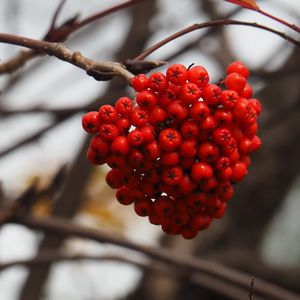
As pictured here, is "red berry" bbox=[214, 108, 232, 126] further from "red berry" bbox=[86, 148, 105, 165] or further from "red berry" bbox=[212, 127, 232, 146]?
"red berry" bbox=[86, 148, 105, 165]

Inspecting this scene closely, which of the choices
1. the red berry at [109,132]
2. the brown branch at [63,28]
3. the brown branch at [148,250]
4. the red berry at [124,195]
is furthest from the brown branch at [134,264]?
the red berry at [109,132]

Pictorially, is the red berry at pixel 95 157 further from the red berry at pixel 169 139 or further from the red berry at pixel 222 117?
the red berry at pixel 222 117

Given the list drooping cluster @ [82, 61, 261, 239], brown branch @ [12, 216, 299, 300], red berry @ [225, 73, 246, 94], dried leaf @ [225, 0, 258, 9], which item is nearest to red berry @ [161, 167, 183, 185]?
drooping cluster @ [82, 61, 261, 239]

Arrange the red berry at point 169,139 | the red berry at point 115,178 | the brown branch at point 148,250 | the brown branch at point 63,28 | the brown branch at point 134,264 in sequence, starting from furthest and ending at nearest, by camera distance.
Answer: the brown branch at point 134,264, the brown branch at point 148,250, the brown branch at point 63,28, the red berry at point 115,178, the red berry at point 169,139

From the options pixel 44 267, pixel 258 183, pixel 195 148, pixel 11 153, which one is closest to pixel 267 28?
pixel 195 148

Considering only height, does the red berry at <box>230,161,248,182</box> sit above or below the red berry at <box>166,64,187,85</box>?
below

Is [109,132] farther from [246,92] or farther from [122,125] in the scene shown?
[246,92]

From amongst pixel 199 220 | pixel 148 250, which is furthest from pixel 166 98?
pixel 148 250

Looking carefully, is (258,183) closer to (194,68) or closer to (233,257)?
(233,257)
